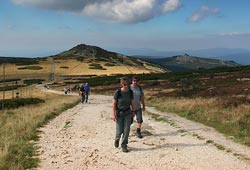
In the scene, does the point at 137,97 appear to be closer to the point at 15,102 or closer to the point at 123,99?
the point at 123,99

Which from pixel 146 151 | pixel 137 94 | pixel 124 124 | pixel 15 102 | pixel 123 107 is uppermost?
pixel 137 94

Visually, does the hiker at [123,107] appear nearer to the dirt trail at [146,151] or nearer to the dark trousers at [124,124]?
the dark trousers at [124,124]

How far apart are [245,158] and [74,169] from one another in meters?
4.57

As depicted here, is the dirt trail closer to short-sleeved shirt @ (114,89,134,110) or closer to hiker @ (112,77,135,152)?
hiker @ (112,77,135,152)

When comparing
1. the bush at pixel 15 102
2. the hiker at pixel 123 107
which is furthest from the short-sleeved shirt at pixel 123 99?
the bush at pixel 15 102

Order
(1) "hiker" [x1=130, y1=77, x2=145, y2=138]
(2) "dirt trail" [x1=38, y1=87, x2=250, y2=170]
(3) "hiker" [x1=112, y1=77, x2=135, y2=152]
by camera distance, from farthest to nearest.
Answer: (1) "hiker" [x1=130, y1=77, x2=145, y2=138]
(3) "hiker" [x1=112, y1=77, x2=135, y2=152]
(2) "dirt trail" [x1=38, y1=87, x2=250, y2=170]

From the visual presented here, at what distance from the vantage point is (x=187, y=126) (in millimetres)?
17562

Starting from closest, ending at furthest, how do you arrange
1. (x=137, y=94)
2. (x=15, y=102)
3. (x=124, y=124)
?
(x=124, y=124), (x=137, y=94), (x=15, y=102)

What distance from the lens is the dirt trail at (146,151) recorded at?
9.90 metres

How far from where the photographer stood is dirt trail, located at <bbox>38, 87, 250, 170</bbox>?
9.90 meters

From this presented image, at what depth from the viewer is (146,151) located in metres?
11.5

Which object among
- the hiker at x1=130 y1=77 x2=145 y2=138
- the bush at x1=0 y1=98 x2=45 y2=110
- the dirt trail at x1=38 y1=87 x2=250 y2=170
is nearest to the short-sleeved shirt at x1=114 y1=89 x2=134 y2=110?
the dirt trail at x1=38 y1=87 x2=250 y2=170

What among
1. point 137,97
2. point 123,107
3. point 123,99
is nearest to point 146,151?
point 123,107

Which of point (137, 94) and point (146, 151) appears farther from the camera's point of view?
point (137, 94)
